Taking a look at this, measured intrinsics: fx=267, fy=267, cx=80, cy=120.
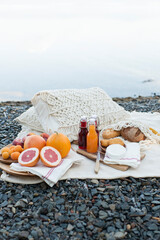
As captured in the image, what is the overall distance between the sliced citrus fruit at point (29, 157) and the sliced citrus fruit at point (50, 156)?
79mm

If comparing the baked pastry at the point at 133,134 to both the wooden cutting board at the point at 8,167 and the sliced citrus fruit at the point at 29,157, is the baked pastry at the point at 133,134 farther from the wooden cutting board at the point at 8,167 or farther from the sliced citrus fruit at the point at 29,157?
the wooden cutting board at the point at 8,167

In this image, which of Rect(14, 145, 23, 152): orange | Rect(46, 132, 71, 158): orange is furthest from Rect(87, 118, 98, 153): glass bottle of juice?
Rect(14, 145, 23, 152): orange

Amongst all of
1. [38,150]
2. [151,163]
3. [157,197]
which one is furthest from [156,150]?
[38,150]

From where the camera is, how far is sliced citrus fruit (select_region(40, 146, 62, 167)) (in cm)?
309

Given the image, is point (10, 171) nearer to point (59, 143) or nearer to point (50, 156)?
point (50, 156)

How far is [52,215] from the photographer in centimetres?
254

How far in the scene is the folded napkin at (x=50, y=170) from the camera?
9.55 feet

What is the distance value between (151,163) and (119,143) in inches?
19.6

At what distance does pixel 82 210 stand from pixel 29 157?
3.10 ft

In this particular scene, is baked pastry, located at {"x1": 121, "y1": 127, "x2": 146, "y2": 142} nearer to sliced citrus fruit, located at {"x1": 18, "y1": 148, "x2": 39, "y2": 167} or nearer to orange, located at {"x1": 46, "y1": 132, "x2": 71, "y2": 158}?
orange, located at {"x1": 46, "y1": 132, "x2": 71, "y2": 158}

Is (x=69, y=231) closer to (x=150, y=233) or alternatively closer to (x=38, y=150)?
(x=150, y=233)

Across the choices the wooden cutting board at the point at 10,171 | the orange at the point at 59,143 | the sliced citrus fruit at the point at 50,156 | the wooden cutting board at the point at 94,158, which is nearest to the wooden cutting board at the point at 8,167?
the wooden cutting board at the point at 10,171

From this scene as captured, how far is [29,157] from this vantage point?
3.15 meters

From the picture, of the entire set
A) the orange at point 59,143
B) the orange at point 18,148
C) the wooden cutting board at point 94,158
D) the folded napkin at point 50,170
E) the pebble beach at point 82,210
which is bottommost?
the pebble beach at point 82,210
